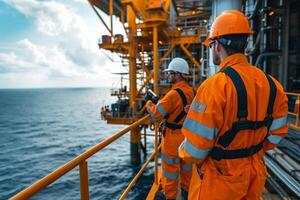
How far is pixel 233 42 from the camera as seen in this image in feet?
4.59

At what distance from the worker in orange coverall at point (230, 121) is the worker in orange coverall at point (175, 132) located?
1.19 meters

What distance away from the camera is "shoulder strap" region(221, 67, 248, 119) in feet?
4.15

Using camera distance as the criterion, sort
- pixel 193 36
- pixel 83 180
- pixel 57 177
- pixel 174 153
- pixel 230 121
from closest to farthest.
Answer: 1. pixel 57 177
2. pixel 230 121
3. pixel 83 180
4. pixel 174 153
5. pixel 193 36

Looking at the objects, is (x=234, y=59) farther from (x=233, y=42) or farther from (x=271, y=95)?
(x=271, y=95)

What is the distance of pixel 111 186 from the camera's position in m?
10.7

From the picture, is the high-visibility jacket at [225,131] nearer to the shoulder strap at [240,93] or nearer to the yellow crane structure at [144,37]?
the shoulder strap at [240,93]

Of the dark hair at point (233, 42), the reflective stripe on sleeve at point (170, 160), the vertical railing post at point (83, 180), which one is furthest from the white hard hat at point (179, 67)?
the vertical railing post at point (83, 180)

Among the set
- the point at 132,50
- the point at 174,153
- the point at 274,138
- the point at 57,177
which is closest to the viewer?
the point at 57,177

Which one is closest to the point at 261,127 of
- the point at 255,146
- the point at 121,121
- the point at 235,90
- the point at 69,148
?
the point at 255,146

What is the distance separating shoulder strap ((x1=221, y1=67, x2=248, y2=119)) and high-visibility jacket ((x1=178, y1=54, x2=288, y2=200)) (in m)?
0.02

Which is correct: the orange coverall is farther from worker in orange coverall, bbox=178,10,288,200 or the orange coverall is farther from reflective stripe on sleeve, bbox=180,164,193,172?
worker in orange coverall, bbox=178,10,288,200

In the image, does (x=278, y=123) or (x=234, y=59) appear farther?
(x=278, y=123)

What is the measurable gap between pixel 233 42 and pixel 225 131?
55cm

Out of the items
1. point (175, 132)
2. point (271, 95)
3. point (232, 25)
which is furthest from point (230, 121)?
point (175, 132)
